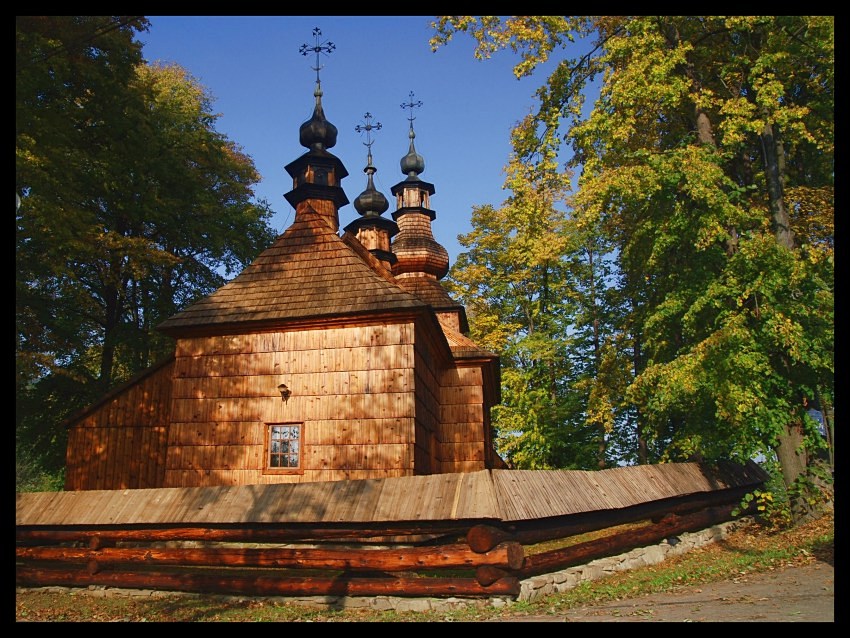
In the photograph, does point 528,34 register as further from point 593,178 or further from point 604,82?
point 593,178

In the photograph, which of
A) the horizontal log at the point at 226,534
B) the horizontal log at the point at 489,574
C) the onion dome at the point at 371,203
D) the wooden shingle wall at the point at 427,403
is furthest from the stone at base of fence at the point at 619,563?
the onion dome at the point at 371,203

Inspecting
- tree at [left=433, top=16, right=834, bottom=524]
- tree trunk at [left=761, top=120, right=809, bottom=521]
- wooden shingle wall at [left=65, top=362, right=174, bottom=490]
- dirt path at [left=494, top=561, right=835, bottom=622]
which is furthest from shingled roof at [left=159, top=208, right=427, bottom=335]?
dirt path at [left=494, top=561, right=835, bottom=622]

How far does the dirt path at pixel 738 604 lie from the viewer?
719 cm

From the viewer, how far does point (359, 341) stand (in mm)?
14453

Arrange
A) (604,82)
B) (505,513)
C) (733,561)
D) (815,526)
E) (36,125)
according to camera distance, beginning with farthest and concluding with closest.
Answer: (36,125), (604,82), (815,526), (733,561), (505,513)

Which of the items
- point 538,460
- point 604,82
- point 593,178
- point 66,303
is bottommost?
point 538,460

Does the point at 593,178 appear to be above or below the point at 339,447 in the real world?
above

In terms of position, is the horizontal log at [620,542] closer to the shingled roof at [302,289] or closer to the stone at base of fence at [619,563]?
the stone at base of fence at [619,563]

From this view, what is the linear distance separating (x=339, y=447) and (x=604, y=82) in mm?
9570

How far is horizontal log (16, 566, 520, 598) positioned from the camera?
8812mm

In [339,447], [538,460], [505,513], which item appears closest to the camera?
[505,513]

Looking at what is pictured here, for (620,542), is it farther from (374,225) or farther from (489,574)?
(374,225)

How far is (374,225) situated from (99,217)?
38.5ft

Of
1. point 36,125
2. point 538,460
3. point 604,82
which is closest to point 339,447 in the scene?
point 604,82
